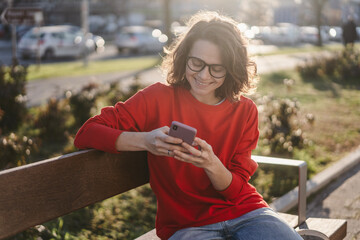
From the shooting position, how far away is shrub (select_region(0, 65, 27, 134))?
6.93m

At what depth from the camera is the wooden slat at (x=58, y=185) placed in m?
1.94

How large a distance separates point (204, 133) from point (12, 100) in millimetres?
5239

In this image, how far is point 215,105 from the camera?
2.56m

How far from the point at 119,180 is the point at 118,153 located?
0.52 feet

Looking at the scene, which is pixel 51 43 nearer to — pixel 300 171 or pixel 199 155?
pixel 300 171

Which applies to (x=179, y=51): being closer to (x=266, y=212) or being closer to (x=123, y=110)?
(x=123, y=110)

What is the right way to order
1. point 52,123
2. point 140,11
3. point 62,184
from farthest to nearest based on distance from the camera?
point 140,11, point 52,123, point 62,184

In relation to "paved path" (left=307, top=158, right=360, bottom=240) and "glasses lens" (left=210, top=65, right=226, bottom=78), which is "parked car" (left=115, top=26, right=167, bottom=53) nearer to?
"paved path" (left=307, top=158, right=360, bottom=240)

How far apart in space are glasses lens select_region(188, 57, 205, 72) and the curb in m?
2.28

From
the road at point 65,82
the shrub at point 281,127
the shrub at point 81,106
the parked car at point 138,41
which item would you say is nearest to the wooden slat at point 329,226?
the shrub at point 281,127

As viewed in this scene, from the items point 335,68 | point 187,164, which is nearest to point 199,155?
point 187,164

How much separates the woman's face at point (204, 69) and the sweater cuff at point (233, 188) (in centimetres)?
48

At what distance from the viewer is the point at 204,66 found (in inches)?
97.4

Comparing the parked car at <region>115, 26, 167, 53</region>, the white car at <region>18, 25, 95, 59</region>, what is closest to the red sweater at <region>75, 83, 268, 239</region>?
the white car at <region>18, 25, 95, 59</region>
